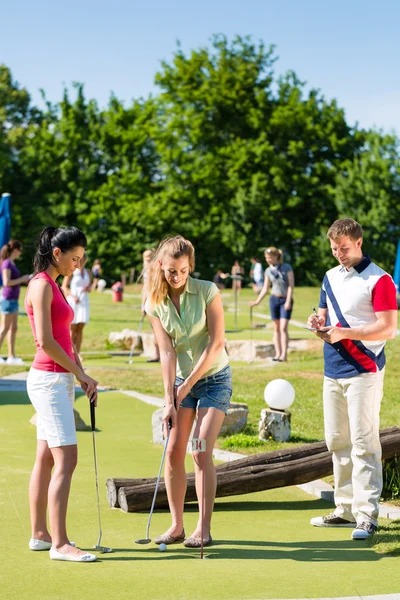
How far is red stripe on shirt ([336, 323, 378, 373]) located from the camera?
561 centimetres

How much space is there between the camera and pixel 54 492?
4.87 meters

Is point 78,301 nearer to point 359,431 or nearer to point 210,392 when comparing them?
point 359,431

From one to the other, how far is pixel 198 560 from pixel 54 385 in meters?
1.18

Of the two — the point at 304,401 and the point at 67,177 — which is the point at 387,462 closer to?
the point at 304,401

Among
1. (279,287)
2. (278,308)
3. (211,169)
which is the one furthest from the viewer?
(211,169)

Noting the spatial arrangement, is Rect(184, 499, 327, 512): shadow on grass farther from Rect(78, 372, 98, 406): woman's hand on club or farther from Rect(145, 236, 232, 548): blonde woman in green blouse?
Rect(78, 372, 98, 406): woman's hand on club

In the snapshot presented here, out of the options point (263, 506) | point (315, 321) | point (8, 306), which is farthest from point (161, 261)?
point (8, 306)

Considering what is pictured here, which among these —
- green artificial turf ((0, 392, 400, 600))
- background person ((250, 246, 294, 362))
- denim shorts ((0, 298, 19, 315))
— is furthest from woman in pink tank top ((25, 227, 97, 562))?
background person ((250, 246, 294, 362))

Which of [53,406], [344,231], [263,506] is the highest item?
[344,231]

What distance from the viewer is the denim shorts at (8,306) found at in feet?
47.9

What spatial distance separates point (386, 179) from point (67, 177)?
18188mm

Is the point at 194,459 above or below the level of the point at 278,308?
below

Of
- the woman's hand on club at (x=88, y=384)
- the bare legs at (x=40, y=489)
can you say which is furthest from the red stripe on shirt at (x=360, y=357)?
the bare legs at (x=40, y=489)

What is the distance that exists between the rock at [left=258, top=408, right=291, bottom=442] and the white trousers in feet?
9.62
